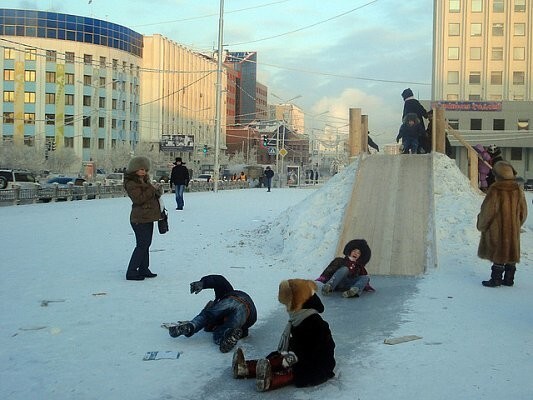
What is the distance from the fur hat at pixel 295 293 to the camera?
4996 mm

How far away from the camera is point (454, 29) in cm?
7169

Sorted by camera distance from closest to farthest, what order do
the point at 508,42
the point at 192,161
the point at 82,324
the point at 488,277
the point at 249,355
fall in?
the point at 249,355 < the point at 82,324 < the point at 488,277 < the point at 508,42 < the point at 192,161

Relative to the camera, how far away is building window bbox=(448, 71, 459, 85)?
71938 mm

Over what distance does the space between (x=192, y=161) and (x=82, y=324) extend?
294 ft

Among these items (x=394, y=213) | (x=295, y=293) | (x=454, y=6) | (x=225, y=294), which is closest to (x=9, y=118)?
(x=454, y=6)

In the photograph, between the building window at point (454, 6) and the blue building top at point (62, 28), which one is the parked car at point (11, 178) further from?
the building window at point (454, 6)

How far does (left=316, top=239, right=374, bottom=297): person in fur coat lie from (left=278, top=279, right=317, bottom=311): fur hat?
10.1 ft

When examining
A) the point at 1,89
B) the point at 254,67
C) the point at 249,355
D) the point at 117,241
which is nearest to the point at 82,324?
the point at 249,355

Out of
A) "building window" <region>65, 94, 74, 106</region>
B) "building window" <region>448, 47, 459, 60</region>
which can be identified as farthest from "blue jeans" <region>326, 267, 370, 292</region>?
"building window" <region>65, 94, 74, 106</region>

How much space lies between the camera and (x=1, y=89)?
77.7m

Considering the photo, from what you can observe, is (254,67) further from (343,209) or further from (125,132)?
(343,209)

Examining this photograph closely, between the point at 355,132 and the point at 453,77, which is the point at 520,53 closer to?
the point at 453,77

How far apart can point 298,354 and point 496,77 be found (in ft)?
239

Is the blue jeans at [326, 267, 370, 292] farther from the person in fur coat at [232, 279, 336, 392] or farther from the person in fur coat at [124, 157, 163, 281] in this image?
the person in fur coat at [232, 279, 336, 392]
